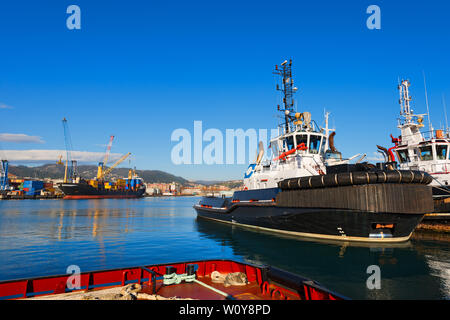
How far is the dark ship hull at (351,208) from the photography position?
15.5 m

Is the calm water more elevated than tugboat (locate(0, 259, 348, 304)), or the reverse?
tugboat (locate(0, 259, 348, 304))

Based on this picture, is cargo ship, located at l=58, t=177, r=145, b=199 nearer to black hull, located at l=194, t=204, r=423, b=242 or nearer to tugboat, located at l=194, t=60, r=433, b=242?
tugboat, located at l=194, t=60, r=433, b=242

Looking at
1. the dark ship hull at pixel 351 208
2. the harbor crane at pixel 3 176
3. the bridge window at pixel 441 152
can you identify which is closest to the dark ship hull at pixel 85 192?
the harbor crane at pixel 3 176

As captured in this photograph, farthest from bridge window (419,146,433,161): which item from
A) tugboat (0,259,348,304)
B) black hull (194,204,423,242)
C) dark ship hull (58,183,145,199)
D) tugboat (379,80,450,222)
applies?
dark ship hull (58,183,145,199)

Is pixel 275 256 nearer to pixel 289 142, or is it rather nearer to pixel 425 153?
pixel 289 142

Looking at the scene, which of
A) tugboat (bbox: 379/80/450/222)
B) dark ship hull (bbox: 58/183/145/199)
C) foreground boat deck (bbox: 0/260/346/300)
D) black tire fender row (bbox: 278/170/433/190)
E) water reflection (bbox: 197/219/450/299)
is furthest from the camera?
dark ship hull (bbox: 58/183/145/199)

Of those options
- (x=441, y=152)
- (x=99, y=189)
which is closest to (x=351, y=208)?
(x=441, y=152)

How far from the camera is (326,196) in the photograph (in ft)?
56.8

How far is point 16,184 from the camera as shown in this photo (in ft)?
510

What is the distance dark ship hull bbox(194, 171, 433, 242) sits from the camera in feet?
51.0

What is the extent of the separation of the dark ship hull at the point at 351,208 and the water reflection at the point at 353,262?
831mm

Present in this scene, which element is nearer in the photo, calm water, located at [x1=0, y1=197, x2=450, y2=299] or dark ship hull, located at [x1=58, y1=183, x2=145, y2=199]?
calm water, located at [x1=0, y1=197, x2=450, y2=299]

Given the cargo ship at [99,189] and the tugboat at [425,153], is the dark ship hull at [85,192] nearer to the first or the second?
the cargo ship at [99,189]
